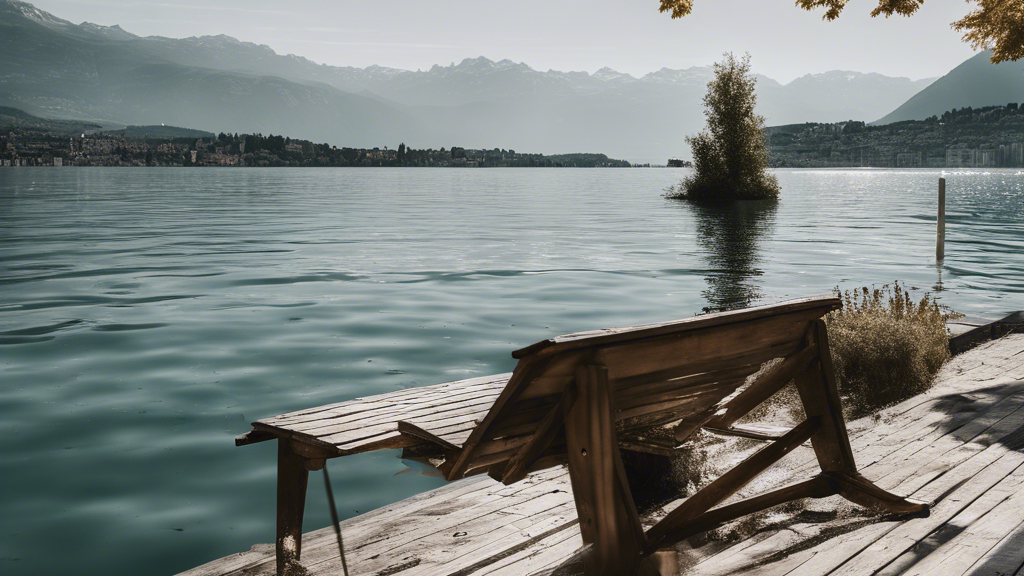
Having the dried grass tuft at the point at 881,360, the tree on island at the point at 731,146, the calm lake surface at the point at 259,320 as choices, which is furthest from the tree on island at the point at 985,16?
the tree on island at the point at 731,146

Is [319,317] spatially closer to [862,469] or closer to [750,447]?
[750,447]

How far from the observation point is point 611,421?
3160 mm

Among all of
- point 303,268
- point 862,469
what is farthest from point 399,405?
point 303,268

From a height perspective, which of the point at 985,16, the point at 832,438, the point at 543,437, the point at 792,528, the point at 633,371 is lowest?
the point at 792,528

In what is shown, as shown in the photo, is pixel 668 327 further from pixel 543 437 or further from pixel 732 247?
pixel 732 247

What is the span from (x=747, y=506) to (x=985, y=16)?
18367 mm

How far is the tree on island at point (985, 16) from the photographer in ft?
54.1

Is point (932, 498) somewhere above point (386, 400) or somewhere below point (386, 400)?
below

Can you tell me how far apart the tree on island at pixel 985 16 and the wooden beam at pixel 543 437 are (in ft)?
46.6

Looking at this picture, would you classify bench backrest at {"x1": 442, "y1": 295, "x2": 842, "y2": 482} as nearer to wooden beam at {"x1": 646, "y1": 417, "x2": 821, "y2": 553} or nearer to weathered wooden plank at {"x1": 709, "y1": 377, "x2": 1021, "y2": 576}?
wooden beam at {"x1": 646, "y1": 417, "x2": 821, "y2": 553}

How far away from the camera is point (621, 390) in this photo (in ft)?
11.3

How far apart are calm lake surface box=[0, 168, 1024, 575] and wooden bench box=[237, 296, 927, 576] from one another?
9.21ft

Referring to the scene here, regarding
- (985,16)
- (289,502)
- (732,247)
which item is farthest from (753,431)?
(732,247)

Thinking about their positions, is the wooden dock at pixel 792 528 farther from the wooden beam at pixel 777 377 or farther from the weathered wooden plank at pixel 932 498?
the wooden beam at pixel 777 377
